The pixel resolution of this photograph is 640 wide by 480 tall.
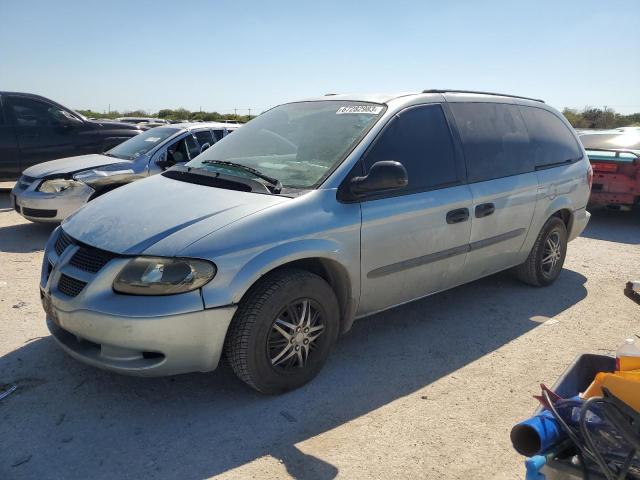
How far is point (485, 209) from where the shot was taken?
4.24m

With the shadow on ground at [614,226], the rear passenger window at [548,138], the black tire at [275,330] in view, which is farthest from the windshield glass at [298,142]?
the shadow on ground at [614,226]

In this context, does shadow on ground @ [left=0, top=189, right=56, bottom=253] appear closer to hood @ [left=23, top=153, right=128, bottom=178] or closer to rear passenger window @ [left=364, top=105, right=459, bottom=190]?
hood @ [left=23, top=153, right=128, bottom=178]

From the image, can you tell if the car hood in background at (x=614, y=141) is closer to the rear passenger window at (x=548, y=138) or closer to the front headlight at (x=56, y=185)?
the rear passenger window at (x=548, y=138)

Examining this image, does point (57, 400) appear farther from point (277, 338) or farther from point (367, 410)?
point (367, 410)

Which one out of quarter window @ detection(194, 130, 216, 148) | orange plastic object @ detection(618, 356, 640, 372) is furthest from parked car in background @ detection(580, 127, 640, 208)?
orange plastic object @ detection(618, 356, 640, 372)

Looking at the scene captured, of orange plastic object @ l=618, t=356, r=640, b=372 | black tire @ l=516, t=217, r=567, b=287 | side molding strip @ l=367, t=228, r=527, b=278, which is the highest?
orange plastic object @ l=618, t=356, r=640, b=372

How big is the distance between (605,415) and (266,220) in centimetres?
186

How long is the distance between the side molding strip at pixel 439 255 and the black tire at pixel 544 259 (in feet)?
1.60

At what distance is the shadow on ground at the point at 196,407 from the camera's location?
8.68 ft

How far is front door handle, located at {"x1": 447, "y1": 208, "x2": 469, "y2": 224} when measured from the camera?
13.0ft

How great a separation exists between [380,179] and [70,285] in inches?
73.1

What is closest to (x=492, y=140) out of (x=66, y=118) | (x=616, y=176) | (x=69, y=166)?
(x=616, y=176)

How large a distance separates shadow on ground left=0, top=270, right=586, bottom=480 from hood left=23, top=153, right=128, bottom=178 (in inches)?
144

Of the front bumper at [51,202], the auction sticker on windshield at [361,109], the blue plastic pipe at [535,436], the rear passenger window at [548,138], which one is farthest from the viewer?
the front bumper at [51,202]
